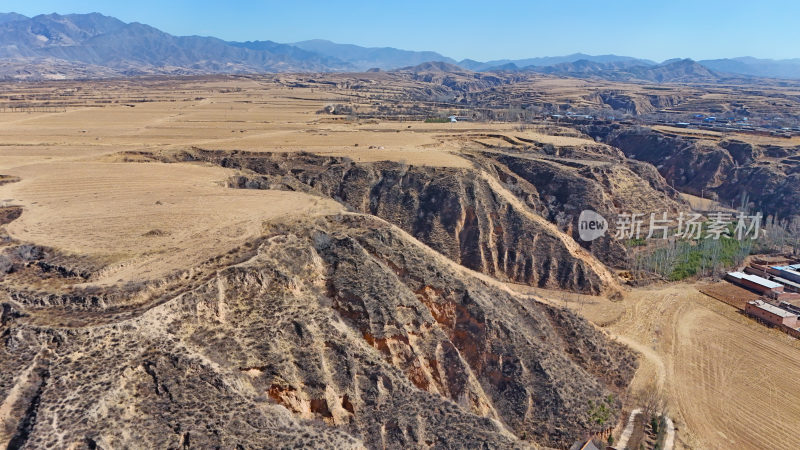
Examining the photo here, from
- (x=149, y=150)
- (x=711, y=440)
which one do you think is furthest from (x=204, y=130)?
(x=711, y=440)

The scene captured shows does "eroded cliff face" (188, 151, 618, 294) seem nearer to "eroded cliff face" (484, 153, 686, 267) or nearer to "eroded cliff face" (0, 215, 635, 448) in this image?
"eroded cliff face" (484, 153, 686, 267)

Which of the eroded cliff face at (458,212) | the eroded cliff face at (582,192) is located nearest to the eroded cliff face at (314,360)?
the eroded cliff face at (458,212)

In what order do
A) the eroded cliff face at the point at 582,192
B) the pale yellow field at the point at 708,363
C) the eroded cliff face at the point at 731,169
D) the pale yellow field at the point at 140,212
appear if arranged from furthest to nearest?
the eroded cliff face at the point at 731,169 < the eroded cliff face at the point at 582,192 < the pale yellow field at the point at 708,363 < the pale yellow field at the point at 140,212

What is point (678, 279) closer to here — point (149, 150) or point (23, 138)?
point (149, 150)

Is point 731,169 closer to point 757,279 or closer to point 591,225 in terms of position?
point 757,279

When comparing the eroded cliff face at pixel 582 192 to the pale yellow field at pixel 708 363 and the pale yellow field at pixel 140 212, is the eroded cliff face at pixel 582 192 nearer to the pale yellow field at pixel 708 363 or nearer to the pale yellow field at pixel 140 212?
the pale yellow field at pixel 708 363

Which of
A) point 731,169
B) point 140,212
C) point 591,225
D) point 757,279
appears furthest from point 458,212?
point 731,169
